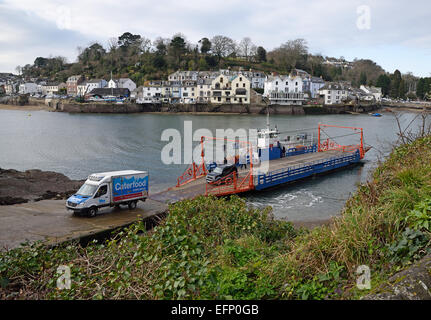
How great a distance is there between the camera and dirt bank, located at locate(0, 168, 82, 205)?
19.2m

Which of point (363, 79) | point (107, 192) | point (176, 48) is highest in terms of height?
point (176, 48)

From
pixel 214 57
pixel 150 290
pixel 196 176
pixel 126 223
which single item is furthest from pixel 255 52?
pixel 150 290

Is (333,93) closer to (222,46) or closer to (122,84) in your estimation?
(222,46)

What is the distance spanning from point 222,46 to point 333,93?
48.4m

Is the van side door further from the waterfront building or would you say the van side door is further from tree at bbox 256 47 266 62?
tree at bbox 256 47 266 62

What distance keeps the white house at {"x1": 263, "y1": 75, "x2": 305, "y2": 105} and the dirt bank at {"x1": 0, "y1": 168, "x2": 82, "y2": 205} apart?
2827 inches

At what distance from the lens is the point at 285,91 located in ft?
299

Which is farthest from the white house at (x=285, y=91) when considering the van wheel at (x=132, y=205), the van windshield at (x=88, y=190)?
the van windshield at (x=88, y=190)

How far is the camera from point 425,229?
195 inches
